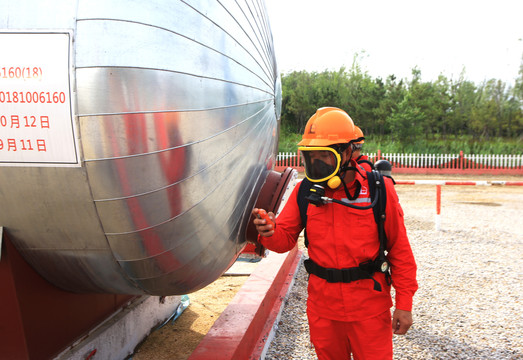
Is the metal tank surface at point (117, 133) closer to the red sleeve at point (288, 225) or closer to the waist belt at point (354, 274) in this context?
the red sleeve at point (288, 225)

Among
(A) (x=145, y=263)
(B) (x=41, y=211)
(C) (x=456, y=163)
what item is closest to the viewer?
(B) (x=41, y=211)

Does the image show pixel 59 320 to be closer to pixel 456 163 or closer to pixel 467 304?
pixel 467 304

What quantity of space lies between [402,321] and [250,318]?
4.66 feet

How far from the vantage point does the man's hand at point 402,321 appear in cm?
234

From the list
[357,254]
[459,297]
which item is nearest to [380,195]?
[357,254]

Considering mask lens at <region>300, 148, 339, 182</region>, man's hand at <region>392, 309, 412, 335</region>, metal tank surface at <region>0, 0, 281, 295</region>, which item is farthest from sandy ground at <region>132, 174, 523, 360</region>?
mask lens at <region>300, 148, 339, 182</region>

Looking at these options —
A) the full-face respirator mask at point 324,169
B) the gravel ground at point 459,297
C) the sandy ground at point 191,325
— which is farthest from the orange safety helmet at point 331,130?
the sandy ground at point 191,325

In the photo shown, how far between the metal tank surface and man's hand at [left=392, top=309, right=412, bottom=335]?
1115 millimetres

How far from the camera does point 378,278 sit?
2.43 m

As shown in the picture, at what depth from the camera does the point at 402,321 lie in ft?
7.69

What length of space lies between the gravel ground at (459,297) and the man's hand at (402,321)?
150 centimetres

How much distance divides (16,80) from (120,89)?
455mm

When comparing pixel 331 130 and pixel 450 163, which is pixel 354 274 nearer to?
pixel 331 130

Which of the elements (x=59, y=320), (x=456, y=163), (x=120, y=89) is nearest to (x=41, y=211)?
(x=120, y=89)
